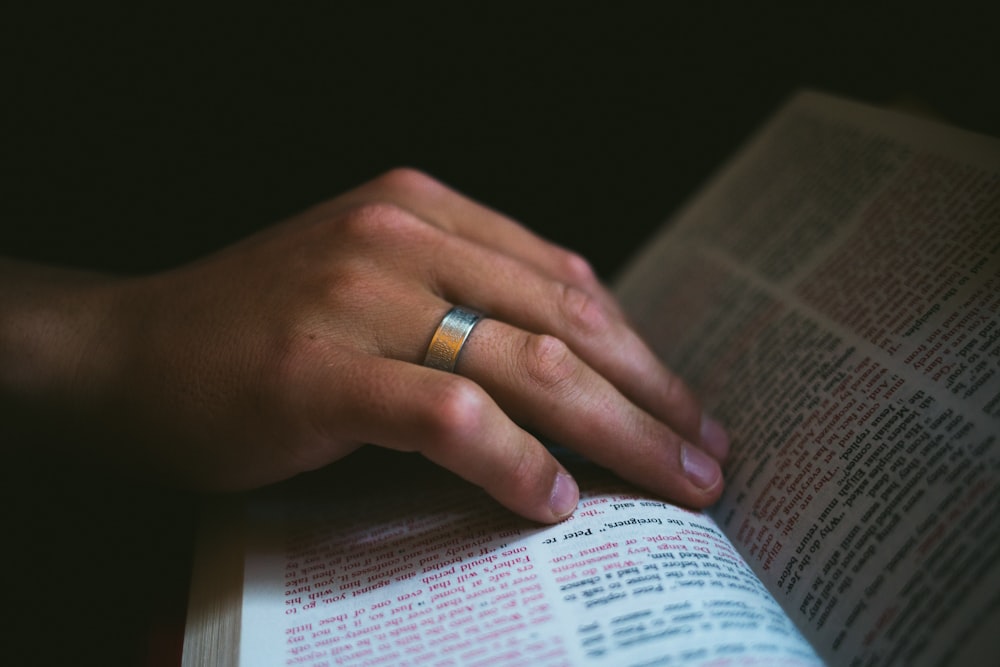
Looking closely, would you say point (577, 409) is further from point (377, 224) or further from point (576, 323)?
point (377, 224)

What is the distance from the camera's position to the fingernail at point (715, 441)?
70 cm

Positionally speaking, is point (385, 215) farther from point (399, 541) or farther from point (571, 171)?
point (571, 171)

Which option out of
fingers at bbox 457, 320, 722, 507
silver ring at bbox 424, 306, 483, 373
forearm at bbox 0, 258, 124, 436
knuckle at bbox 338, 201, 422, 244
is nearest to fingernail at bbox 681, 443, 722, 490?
fingers at bbox 457, 320, 722, 507

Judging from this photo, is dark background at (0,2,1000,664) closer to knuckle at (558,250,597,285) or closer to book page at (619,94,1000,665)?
book page at (619,94,1000,665)

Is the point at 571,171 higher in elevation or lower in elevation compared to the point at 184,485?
higher

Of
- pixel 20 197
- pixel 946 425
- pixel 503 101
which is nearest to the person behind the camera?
pixel 946 425

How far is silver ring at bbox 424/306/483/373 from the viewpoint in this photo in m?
0.63

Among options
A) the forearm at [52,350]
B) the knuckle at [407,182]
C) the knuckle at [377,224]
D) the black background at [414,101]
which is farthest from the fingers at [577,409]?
the black background at [414,101]

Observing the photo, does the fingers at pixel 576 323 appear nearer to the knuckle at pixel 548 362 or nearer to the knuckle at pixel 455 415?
the knuckle at pixel 548 362

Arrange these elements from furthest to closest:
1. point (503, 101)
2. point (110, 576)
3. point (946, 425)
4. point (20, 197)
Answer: point (503, 101)
point (20, 197)
point (110, 576)
point (946, 425)

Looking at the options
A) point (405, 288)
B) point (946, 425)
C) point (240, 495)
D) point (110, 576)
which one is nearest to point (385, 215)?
point (405, 288)

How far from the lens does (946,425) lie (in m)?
0.56

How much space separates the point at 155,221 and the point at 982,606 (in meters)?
1.13

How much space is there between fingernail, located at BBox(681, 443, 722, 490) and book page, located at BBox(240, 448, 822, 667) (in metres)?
0.03
